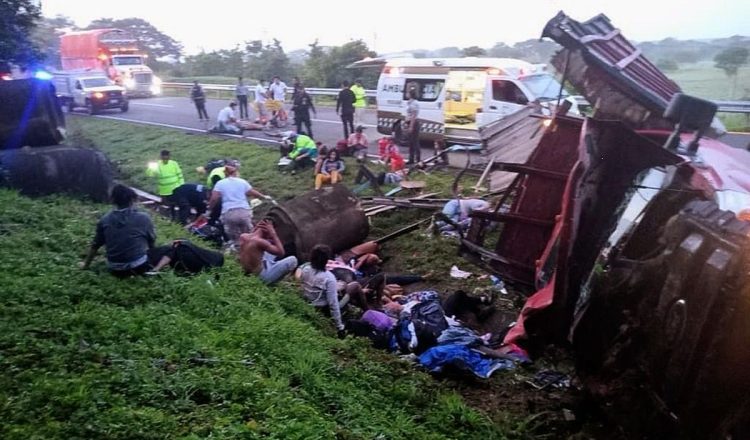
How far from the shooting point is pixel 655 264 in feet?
12.1

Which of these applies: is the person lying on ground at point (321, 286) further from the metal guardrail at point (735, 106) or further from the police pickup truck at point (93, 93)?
the police pickup truck at point (93, 93)

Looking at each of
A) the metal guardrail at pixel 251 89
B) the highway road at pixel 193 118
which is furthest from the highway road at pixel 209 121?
the metal guardrail at pixel 251 89

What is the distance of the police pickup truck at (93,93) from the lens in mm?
26172

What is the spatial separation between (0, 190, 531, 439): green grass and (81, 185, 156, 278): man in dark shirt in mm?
182

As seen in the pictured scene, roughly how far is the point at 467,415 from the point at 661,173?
2.48 meters

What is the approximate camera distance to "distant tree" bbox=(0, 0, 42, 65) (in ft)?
45.6

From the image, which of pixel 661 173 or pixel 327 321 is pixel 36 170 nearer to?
pixel 327 321

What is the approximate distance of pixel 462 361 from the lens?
18.1 feet

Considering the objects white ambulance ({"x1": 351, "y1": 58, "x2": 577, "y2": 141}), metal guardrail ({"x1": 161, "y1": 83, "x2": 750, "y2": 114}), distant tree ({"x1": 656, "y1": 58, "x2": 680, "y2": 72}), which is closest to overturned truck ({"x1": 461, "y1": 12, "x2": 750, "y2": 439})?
metal guardrail ({"x1": 161, "y1": 83, "x2": 750, "y2": 114})

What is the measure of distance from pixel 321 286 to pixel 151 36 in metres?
59.5

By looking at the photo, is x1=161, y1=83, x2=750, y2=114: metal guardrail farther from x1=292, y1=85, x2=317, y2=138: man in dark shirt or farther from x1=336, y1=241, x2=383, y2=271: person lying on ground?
x1=292, y1=85, x2=317, y2=138: man in dark shirt

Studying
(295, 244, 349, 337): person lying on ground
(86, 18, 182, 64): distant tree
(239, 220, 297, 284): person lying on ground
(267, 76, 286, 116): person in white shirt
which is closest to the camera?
(295, 244, 349, 337): person lying on ground

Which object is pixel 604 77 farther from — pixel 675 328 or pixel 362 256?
pixel 362 256

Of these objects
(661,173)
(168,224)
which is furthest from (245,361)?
(168,224)
